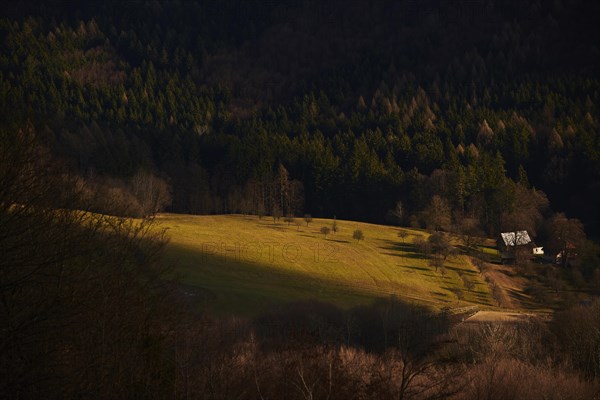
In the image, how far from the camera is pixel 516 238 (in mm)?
92062

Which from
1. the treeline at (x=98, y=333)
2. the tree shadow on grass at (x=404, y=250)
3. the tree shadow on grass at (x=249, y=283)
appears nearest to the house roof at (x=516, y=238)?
the tree shadow on grass at (x=404, y=250)

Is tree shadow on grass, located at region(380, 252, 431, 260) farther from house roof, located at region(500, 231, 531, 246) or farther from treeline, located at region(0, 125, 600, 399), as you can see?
treeline, located at region(0, 125, 600, 399)

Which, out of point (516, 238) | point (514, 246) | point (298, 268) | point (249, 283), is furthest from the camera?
point (516, 238)

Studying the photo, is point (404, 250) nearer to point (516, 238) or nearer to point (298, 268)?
point (516, 238)

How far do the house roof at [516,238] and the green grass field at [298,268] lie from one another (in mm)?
13674

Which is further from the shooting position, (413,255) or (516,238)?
(516,238)

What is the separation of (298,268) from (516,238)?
43.3 m

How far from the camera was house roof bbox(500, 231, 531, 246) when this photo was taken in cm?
9156

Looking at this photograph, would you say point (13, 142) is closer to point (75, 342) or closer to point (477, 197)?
point (75, 342)

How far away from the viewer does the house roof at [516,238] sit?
9156 centimetres

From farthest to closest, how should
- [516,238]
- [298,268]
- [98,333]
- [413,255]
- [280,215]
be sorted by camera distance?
[280,215], [516,238], [413,255], [298,268], [98,333]

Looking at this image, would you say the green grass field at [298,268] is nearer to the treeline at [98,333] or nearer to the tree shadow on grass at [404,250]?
the tree shadow on grass at [404,250]

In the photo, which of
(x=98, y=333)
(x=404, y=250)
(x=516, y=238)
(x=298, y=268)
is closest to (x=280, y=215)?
(x=404, y=250)

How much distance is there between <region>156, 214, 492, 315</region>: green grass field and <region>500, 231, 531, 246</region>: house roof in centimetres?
1367
